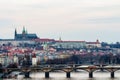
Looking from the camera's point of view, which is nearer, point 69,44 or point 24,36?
point 24,36

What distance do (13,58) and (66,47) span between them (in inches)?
2153

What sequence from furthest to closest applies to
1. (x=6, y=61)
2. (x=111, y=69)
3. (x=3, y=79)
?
1. (x=6, y=61)
2. (x=111, y=69)
3. (x=3, y=79)

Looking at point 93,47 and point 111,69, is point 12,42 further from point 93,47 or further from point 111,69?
point 111,69

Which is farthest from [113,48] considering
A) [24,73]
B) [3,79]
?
[3,79]

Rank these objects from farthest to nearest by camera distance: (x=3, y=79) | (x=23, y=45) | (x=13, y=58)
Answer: (x=23, y=45)
(x=13, y=58)
(x=3, y=79)

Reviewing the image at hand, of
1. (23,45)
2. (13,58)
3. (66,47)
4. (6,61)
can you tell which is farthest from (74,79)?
(66,47)

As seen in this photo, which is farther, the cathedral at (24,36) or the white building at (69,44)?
the white building at (69,44)

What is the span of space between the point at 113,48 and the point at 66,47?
1165 cm

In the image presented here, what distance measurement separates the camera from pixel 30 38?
420 ft

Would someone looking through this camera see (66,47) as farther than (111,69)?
Yes

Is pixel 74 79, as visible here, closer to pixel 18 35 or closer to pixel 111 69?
pixel 111 69

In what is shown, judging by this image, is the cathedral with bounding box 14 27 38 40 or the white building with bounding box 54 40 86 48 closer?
the cathedral with bounding box 14 27 38 40

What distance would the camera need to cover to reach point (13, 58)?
80875mm

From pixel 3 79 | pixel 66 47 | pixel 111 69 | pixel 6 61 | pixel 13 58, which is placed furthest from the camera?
pixel 66 47
